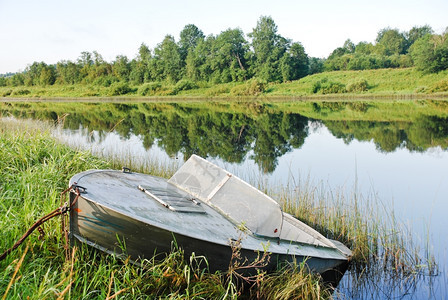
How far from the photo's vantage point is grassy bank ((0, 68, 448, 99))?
46.5 metres

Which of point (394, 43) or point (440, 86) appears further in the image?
point (394, 43)

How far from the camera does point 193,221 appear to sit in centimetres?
426

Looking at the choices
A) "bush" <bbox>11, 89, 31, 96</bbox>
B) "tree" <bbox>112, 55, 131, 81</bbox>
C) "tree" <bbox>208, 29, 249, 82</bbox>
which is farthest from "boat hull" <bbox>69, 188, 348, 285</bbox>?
"bush" <bbox>11, 89, 31, 96</bbox>

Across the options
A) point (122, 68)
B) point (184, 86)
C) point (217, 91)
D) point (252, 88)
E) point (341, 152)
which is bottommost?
point (341, 152)

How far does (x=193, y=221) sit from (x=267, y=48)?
6532 cm

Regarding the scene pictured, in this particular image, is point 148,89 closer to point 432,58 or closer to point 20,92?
point 20,92

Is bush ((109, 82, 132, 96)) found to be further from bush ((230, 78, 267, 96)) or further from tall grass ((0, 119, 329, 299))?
tall grass ((0, 119, 329, 299))

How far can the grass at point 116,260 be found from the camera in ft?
11.7

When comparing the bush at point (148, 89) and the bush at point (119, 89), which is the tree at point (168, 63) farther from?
the bush at point (119, 89)

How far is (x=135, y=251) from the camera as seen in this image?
3748 mm

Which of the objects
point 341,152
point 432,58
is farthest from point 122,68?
point 341,152

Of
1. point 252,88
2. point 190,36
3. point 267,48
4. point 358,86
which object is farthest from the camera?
point 190,36

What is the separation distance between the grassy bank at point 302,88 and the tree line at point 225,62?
3.28 metres

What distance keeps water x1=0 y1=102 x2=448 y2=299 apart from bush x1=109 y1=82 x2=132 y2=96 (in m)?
37.3
